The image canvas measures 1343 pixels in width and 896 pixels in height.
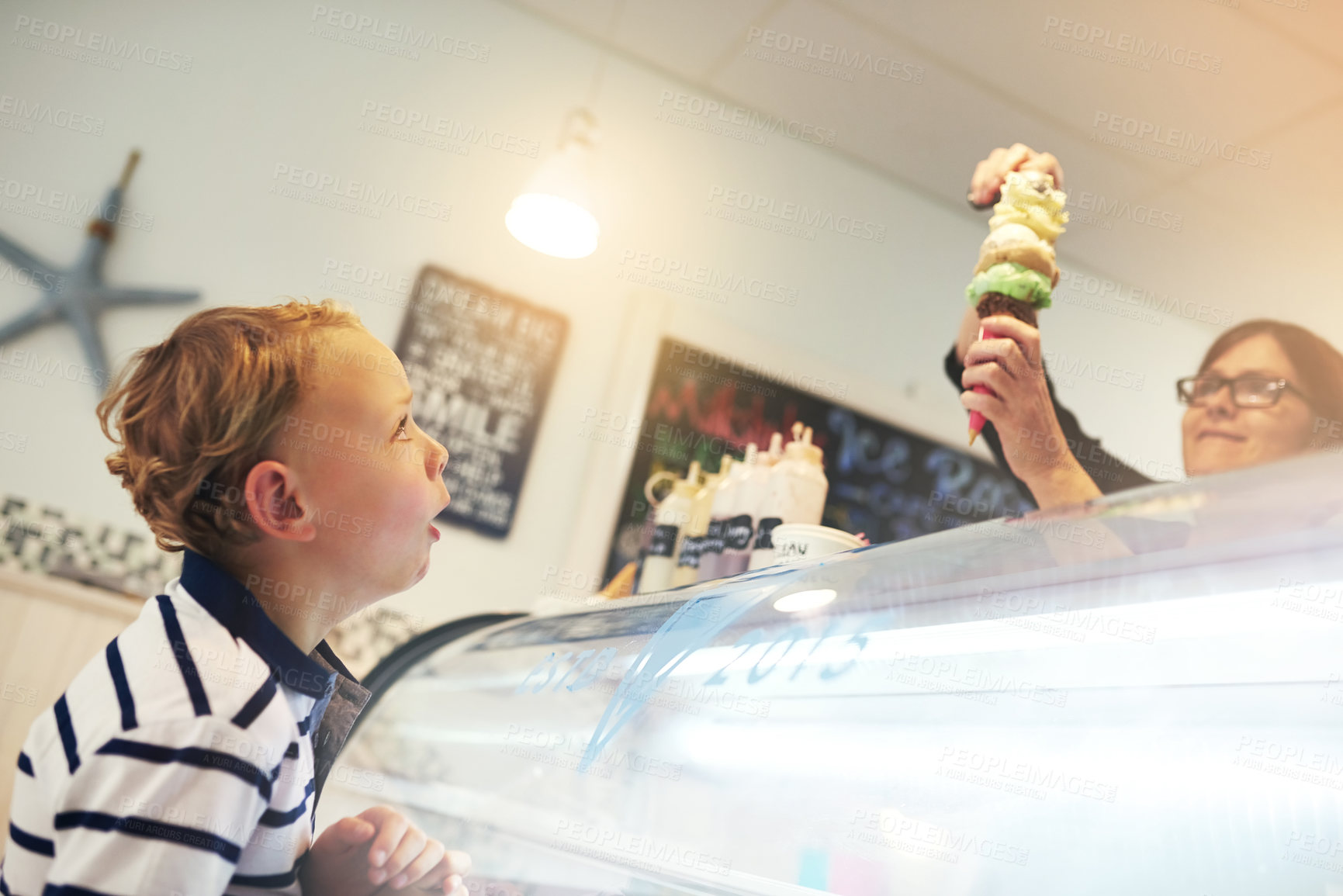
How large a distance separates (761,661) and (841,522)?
96.8 inches

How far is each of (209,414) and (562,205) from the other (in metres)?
2.01

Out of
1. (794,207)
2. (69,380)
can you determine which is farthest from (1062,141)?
(69,380)

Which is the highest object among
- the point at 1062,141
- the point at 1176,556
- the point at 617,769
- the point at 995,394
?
the point at 1062,141

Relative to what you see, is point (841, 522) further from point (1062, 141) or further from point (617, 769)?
point (617, 769)

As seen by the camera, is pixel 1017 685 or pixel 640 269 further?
pixel 640 269

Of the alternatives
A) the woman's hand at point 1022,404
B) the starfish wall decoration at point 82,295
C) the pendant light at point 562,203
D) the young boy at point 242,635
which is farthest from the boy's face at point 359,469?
the starfish wall decoration at point 82,295

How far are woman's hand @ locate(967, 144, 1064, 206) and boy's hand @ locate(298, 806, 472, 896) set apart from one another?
110cm

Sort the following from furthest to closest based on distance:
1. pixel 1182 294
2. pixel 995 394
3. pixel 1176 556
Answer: pixel 1182 294
pixel 995 394
pixel 1176 556

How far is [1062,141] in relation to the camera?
329 cm

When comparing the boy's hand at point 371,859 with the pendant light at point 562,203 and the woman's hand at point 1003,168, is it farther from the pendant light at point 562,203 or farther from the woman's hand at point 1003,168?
the pendant light at point 562,203

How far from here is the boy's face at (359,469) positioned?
78 centimetres

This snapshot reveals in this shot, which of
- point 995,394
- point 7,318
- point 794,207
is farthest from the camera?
point 794,207

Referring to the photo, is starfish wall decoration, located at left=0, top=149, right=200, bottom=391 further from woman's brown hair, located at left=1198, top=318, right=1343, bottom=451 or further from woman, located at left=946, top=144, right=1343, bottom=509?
woman's brown hair, located at left=1198, top=318, right=1343, bottom=451

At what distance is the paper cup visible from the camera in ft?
3.98
